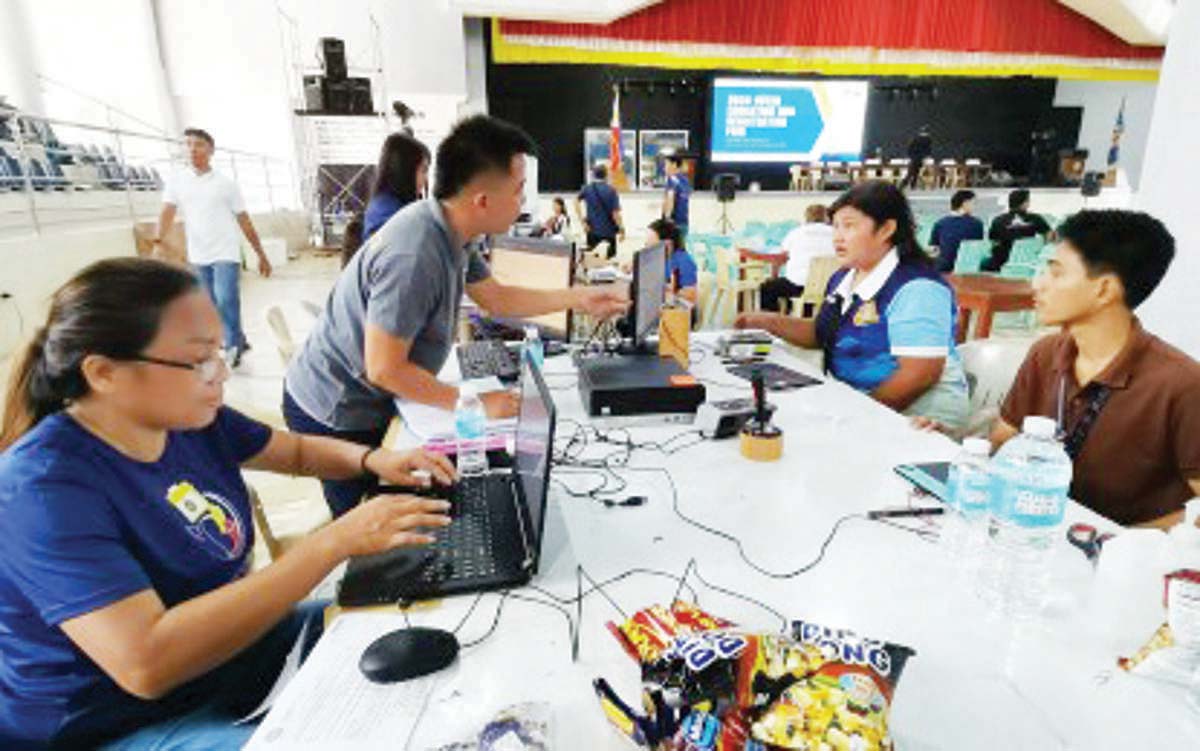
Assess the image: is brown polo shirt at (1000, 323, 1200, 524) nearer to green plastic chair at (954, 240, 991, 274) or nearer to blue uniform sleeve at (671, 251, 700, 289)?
blue uniform sleeve at (671, 251, 700, 289)

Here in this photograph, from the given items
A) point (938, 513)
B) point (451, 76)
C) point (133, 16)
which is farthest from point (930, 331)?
point (133, 16)

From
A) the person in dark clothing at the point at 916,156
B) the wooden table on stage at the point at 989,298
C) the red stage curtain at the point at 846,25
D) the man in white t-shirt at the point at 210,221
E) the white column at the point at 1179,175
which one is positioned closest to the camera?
the white column at the point at 1179,175

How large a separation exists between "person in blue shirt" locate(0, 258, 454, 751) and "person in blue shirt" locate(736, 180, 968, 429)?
1520 mm

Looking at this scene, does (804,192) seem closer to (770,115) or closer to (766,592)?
(770,115)

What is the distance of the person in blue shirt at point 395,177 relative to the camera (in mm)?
3066

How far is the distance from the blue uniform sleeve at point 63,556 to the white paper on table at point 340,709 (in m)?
0.25

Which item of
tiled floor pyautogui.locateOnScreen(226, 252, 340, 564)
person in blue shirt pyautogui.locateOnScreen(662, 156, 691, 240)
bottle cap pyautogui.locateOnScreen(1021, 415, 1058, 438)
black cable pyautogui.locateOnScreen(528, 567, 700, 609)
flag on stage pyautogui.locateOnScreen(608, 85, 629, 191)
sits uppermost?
flag on stage pyautogui.locateOnScreen(608, 85, 629, 191)

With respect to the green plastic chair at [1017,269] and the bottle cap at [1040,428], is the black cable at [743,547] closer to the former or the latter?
the bottle cap at [1040,428]

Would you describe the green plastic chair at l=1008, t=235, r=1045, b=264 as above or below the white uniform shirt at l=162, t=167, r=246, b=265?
below

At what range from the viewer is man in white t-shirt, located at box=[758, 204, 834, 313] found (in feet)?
16.5

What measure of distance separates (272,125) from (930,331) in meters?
10.1

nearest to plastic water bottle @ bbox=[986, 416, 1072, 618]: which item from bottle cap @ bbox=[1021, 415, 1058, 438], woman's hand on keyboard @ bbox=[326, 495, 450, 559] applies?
bottle cap @ bbox=[1021, 415, 1058, 438]

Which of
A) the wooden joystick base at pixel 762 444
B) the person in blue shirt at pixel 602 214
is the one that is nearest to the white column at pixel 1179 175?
the wooden joystick base at pixel 762 444

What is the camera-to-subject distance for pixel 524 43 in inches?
310
